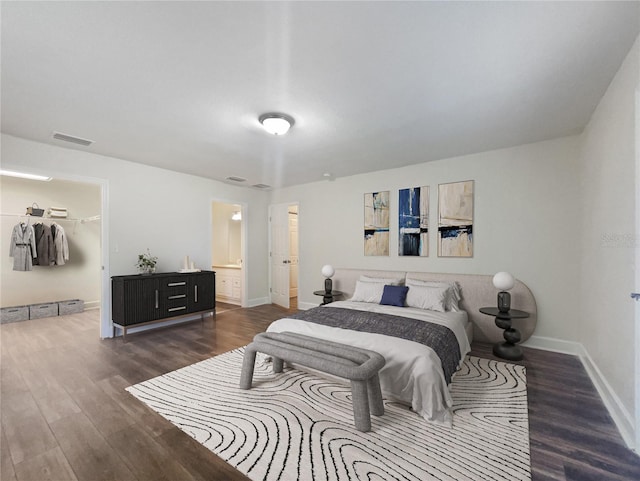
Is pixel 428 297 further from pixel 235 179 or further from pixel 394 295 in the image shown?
pixel 235 179

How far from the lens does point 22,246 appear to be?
16.3 ft

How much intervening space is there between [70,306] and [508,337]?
7290mm

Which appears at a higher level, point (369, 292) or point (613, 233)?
point (613, 233)

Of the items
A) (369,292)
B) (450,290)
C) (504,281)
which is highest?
(504,281)

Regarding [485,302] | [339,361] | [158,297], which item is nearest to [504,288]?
[485,302]

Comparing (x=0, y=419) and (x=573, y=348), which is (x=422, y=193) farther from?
(x=0, y=419)

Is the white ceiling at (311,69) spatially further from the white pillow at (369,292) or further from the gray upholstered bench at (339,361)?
the gray upholstered bench at (339,361)

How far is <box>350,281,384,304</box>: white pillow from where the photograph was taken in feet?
13.1

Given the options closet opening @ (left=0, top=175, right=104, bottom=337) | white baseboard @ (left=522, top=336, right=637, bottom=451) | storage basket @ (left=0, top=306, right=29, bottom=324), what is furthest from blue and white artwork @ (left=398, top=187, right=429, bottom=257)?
storage basket @ (left=0, top=306, right=29, bottom=324)

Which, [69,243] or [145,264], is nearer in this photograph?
[145,264]

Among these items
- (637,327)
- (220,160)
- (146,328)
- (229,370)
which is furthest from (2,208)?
(637,327)

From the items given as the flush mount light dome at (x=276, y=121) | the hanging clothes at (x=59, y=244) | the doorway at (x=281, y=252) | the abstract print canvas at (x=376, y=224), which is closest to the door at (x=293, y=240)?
the doorway at (x=281, y=252)

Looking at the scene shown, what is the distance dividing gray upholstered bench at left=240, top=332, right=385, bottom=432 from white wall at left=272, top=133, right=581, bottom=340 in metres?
2.55

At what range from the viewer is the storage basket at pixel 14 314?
4691 mm
